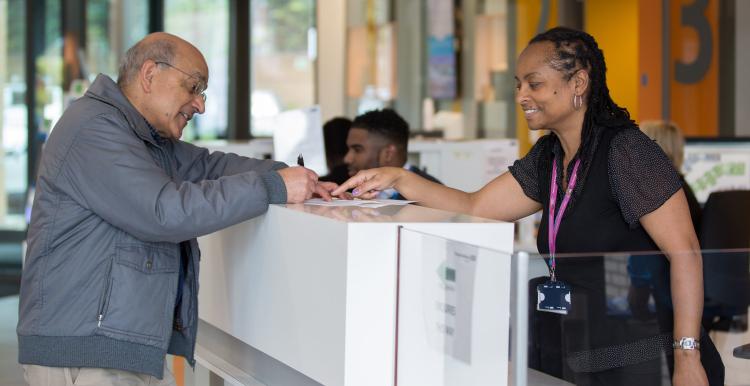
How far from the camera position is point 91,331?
2486mm

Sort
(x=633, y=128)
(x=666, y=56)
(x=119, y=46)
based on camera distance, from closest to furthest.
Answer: (x=633, y=128) < (x=666, y=56) < (x=119, y=46)

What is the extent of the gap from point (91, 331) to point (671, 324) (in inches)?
54.7

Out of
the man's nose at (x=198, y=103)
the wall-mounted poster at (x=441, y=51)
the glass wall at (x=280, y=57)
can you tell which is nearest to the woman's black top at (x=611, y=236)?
the man's nose at (x=198, y=103)

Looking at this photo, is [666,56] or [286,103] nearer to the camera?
[666,56]

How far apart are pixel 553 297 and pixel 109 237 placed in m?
1.06

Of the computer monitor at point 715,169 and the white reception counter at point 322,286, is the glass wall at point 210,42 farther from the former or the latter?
the white reception counter at point 322,286

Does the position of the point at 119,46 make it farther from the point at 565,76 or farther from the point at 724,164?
the point at 565,76

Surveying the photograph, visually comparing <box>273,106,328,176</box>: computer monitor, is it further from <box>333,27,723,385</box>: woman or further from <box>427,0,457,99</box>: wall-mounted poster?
<box>427,0,457,99</box>: wall-mounted poster

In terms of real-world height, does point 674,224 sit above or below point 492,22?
below

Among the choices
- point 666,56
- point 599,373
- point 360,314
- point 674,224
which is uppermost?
point 666,56

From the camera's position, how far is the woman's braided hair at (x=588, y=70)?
267cm

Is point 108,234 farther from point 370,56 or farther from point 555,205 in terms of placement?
point 370,56

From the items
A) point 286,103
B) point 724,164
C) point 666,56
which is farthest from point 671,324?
point 286,103

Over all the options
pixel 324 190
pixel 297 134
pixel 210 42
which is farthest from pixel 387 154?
pixel 210 42
